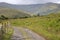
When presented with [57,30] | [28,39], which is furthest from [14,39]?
[57,30]

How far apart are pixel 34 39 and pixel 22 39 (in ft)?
5.47

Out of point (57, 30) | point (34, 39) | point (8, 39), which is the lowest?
point (57, 30)

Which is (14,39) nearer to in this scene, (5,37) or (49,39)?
(5,37)

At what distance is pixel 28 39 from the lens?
81.4 ft

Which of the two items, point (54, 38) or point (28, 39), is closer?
point (28, 39)

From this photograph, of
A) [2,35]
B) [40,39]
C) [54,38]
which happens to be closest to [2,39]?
[2,35]

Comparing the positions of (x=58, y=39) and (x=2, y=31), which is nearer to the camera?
(x=2, y=31)

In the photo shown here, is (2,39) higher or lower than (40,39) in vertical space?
higher

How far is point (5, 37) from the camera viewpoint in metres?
20.0

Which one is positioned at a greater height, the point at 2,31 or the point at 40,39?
the point at 2,31

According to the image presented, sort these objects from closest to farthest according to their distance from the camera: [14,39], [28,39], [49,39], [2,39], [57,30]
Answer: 1. [2,39]
2. [14,39]
3. [28,39]
4. [49,39]
5. [57,30]

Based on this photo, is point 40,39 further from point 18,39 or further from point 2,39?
point 2,39

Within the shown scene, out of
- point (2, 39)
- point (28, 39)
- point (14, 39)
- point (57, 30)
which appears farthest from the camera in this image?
point (57, 30)

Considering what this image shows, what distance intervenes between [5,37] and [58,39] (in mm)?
9298
